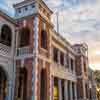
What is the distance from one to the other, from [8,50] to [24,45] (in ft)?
5.17

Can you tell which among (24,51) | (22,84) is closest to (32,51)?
(24,51)

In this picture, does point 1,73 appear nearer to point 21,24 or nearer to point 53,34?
point 21,24

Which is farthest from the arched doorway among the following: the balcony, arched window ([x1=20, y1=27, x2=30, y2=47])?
arched window ([x1=20, y1=27, x2=30, y2=47])

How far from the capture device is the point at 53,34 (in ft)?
58.0

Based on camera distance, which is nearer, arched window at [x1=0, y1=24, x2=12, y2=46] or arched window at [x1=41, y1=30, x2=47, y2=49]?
arched window at [x1=0, y1=24, x2=12, y2=46]

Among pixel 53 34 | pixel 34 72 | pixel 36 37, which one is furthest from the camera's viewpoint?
pixel 53 34

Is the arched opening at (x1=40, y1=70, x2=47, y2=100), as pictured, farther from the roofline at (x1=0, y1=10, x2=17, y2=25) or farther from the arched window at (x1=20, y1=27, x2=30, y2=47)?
the roofline at (x1=0, y1=10, x2=17, y2=25)

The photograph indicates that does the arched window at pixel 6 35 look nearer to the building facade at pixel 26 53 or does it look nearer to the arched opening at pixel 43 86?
the building facade at pixel 26 53

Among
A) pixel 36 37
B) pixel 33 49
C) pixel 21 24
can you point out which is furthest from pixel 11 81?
pixel 21 24

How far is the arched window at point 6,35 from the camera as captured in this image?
13258mm

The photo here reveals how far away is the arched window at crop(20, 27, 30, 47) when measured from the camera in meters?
14.5

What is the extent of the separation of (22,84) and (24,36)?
4.10 metres

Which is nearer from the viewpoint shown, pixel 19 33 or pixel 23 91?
pixel 23 91

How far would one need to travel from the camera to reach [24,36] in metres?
14.7
